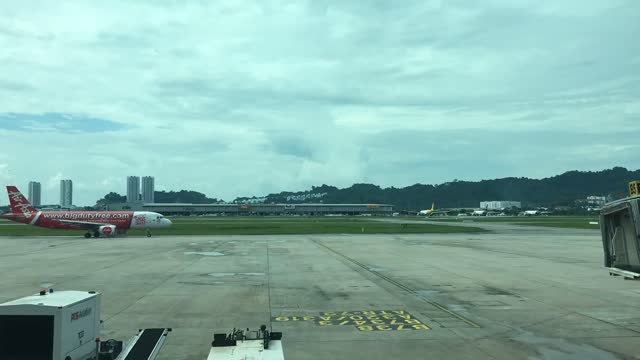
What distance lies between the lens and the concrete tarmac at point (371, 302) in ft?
40.8

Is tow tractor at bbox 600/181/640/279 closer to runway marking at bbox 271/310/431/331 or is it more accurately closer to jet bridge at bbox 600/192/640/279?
jet bridge at bbox 600/192/640/279

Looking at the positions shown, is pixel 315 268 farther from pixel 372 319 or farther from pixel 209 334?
pixel 209 334

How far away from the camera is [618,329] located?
14.1 meters

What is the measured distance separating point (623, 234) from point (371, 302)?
331 inches

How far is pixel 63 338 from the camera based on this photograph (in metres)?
8.71

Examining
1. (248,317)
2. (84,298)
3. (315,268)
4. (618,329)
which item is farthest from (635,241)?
(315,268)

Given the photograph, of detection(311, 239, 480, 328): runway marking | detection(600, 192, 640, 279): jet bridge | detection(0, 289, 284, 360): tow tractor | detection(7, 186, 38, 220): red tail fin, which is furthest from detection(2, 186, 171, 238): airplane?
detection(600, 192, 640, 279): jet bridge

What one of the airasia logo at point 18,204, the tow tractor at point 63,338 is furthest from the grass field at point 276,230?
the tow tractor at point 63,338

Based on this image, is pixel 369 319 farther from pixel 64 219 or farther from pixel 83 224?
pixel 64 219

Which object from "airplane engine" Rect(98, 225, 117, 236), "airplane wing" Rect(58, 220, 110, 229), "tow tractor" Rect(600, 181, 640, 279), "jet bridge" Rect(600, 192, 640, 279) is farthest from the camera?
"airplane wing" Rect(58, 220, 110, 229)

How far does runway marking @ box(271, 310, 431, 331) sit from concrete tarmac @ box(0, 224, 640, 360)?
3cm

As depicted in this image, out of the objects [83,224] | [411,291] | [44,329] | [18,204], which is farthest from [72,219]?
[44,329]

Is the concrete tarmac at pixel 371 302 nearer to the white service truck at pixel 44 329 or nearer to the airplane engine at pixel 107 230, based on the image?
the white service truck at pixel 44 329

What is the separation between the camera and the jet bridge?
1198 cm
